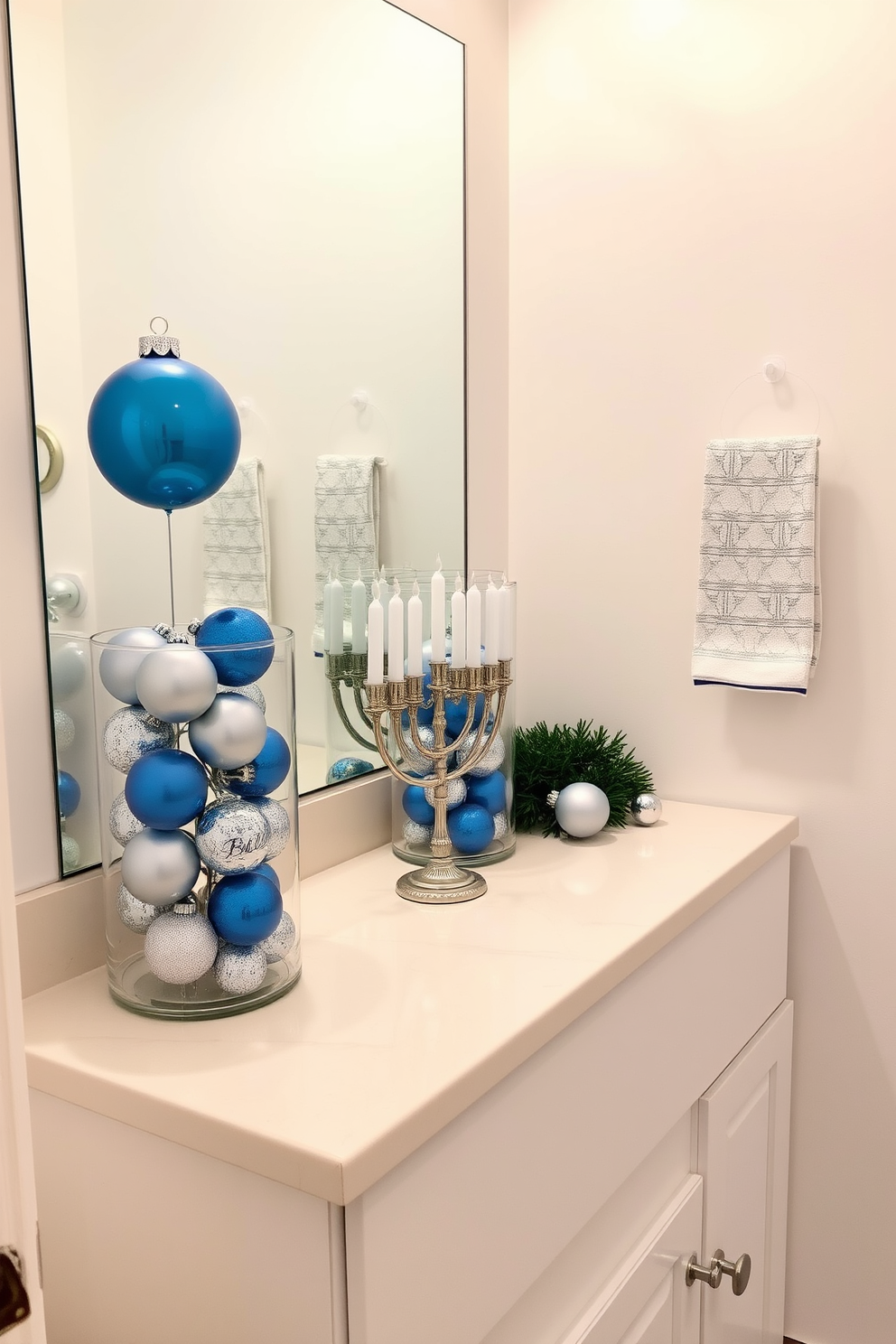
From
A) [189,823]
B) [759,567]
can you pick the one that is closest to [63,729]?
[189,823]

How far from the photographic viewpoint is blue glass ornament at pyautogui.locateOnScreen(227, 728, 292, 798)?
2.99ft

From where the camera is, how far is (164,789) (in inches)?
33.7

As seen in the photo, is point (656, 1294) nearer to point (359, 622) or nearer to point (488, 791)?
point (488, 791)

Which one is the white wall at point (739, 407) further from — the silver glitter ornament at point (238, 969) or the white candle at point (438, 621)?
the silver glitter ornament at point (238, 969)

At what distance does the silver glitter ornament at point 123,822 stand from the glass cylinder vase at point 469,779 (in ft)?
1.16

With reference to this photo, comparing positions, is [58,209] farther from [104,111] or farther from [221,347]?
[221,347]

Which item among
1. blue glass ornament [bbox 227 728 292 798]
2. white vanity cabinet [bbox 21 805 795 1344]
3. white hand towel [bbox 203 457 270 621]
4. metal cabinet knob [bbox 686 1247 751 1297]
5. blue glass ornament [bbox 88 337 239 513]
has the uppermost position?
blue glass ornament [bbox 88 337 239 513]

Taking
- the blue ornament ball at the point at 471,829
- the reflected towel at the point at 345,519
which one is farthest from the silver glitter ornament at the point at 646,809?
the reflected towel at the point at 345,519

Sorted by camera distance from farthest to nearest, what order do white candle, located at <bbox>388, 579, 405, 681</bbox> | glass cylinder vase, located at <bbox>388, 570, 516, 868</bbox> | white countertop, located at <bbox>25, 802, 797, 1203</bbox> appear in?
glass cylinder vase, located at <bbox>388, 570, 516, 868</bbox> → white candle, located at <bbox>388, 579, 405, 681</bbox> → white countertop, located at <bbox>25, 802, 797, 1203</bbox>

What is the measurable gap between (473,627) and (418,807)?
0.25 metres

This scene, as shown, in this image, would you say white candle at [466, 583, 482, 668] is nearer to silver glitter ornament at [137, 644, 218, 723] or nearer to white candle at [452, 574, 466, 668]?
white candle at [452, 574, 466, 668]

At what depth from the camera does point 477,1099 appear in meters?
0.81

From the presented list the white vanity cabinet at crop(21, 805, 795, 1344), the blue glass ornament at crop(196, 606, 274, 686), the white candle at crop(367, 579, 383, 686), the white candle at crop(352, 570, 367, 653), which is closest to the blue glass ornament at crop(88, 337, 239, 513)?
the blue glass ornament at crop(196, 606, 274, 686)

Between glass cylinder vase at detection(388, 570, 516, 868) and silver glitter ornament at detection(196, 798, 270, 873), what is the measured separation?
0.32 metres
